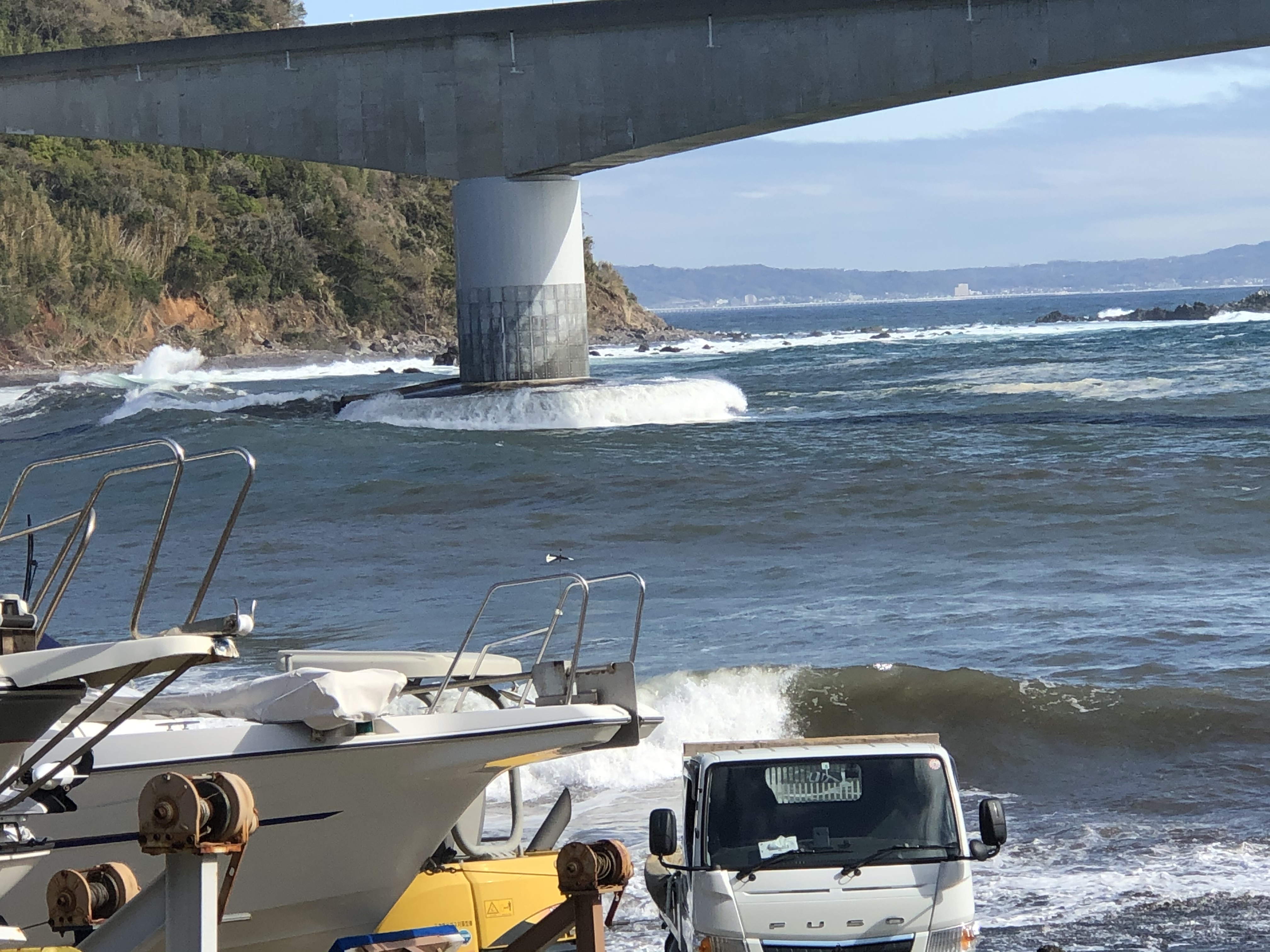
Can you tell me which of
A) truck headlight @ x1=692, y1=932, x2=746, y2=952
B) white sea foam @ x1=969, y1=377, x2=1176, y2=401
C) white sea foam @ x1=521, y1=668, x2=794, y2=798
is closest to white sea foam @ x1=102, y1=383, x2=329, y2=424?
white sea foam @ x1=969, y1=377, x2=1176, y2=401

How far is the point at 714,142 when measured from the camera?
36.3 meters

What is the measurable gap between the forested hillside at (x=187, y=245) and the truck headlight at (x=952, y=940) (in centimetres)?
6905

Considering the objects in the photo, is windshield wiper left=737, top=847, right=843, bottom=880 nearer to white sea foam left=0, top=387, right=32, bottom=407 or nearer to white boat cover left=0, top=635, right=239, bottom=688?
white boat cover left=0, top=635, right=239, bottom=688

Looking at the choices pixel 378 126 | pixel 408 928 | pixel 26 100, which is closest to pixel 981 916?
pixel 408 928

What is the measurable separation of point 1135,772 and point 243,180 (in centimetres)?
8144

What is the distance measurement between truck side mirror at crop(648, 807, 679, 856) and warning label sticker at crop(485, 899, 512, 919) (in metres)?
0.79

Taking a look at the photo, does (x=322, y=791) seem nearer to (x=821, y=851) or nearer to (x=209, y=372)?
(x=821, y=851)

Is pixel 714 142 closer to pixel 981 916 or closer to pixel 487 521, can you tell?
pixel 487 521

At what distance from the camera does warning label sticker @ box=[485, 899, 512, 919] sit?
7688 mm

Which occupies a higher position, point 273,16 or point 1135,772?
point 273,16

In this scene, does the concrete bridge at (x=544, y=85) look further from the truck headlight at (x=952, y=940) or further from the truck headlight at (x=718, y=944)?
the truck headlight at (x=718, y=944)

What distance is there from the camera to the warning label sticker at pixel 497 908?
25.2 ft

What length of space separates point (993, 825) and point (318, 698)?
330 cm

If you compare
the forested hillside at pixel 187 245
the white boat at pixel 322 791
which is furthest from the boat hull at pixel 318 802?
the forested hillside at pixel 187 245
